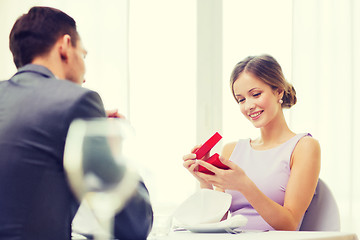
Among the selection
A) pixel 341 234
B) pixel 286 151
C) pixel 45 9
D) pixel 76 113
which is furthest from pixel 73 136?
pixel 286 151

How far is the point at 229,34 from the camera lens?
11.1 ft

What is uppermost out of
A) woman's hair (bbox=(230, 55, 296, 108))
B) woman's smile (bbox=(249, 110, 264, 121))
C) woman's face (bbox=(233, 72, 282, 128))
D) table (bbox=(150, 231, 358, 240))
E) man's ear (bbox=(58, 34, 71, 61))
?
man's ear (bbox=(58, 34, 71, 61))

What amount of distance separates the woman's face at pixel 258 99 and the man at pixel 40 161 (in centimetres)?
102

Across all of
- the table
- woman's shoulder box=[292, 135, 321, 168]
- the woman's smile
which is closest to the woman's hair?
the woman's smile

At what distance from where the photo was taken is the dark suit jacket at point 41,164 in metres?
0.84

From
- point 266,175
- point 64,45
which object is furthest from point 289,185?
point 64,45

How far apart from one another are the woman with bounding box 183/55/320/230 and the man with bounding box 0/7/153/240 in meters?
0.58

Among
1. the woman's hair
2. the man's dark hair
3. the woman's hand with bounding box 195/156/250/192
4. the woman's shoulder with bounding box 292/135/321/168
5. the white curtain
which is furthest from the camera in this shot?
the white curtain

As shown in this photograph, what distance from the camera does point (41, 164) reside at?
864 millimetres

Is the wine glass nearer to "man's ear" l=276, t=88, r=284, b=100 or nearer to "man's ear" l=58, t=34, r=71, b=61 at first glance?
"man's ear" l=58, t=34, r=71, b=61

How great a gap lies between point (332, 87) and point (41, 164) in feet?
8.12

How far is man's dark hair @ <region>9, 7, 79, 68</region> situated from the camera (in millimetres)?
1044

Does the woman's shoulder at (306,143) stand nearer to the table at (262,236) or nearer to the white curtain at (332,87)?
the table at (262,236)

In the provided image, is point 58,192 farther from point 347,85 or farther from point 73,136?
point 347,85
